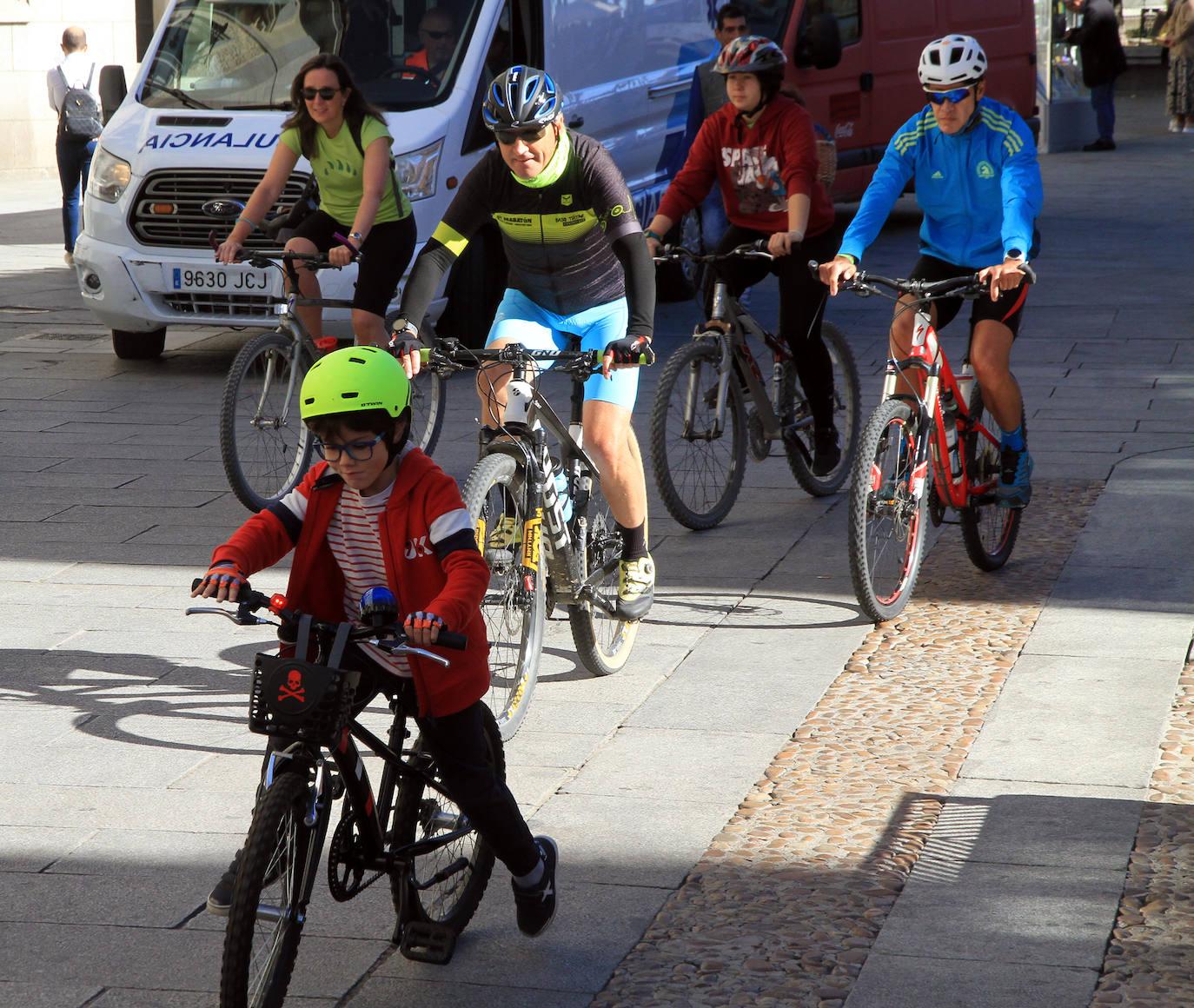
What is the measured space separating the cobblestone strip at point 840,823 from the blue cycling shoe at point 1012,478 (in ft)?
1.01

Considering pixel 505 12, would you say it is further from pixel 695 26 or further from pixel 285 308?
pixel 285 308

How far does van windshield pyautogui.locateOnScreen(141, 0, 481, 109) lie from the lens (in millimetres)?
10766

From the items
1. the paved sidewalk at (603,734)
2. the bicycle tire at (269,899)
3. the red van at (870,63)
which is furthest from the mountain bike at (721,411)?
the red van at (870,63)

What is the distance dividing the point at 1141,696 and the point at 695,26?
917 centimetres

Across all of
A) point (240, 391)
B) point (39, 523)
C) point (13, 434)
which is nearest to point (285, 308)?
point (240, 391)

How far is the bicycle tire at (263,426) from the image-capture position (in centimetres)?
773

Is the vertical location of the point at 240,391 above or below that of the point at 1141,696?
above

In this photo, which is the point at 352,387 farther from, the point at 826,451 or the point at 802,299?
the point at 826,451

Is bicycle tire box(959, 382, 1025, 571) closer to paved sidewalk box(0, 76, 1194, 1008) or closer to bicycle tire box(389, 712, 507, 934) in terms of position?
paved sidewalk box(0, 76, 1194, 1008)

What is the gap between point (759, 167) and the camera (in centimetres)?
773

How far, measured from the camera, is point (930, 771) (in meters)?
4.83

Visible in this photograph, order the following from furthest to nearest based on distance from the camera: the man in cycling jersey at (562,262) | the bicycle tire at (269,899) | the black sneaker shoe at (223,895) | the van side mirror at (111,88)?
the van side mirror at (111,88) → the man in cycling jersey at (562,262) → the black sneaker shoe at (223,895) → the bicycle tire at (269,899)

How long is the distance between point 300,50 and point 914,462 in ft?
19.9

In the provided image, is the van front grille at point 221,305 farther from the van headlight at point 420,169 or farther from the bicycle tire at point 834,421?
the bicycle tire at point 834,421
